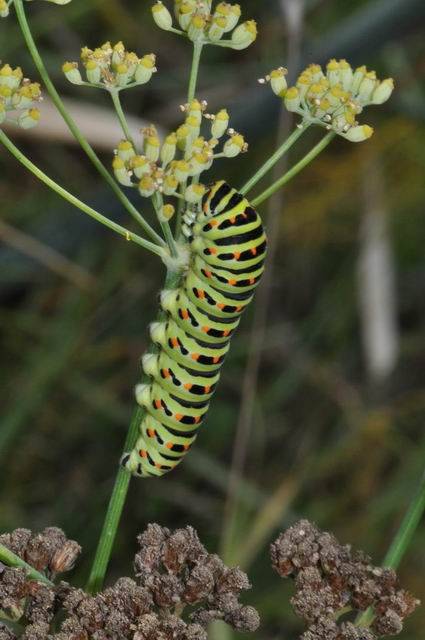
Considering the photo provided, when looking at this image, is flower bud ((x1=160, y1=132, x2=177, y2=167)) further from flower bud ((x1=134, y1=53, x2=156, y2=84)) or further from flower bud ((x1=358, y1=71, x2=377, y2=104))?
flower bud ((x1=358, y1=71, x2=377, y2=104))

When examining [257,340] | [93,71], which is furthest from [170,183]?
[257,340]

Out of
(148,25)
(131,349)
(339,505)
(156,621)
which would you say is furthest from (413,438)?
(156,621)

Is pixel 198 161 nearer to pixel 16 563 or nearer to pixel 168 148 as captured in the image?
pixel 168 148

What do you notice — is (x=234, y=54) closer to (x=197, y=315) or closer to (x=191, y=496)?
(x=191, y=496)

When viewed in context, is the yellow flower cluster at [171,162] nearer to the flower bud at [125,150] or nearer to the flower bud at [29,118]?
the flower bud at [125,150]

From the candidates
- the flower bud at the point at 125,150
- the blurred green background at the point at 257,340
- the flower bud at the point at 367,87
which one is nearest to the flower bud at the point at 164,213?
the flower bud at the point at 125,150

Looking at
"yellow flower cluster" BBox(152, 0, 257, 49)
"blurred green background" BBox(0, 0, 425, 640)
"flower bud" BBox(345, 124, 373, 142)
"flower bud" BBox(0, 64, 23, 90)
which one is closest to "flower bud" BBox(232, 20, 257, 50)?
"yellow flower cluster" BBox(152, 0, 257, 49)
